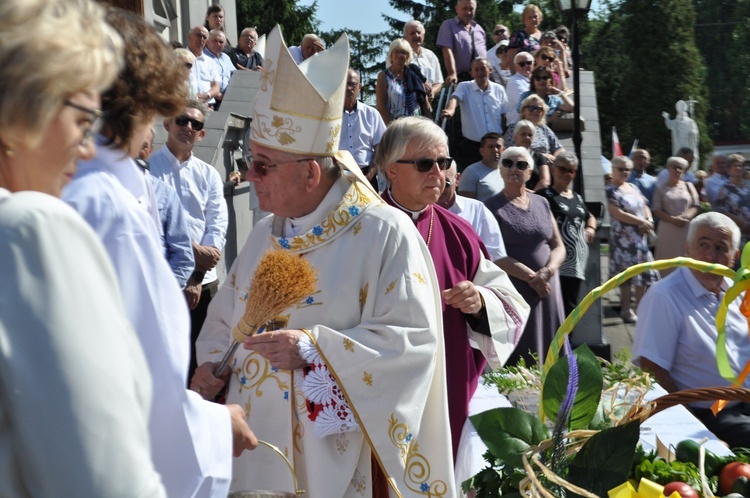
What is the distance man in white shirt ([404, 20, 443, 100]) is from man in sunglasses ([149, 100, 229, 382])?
467 cm

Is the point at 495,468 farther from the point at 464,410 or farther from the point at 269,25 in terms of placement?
the point at 269,25

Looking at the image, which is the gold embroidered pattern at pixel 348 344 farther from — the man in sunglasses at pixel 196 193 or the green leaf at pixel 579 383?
the man in sunglasses at pixel 196 193

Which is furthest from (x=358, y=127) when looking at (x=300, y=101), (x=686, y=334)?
Result: (x=300, y=101)

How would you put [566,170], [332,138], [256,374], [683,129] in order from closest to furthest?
[256,374]
[332,138]
[566,170]
[683,129]

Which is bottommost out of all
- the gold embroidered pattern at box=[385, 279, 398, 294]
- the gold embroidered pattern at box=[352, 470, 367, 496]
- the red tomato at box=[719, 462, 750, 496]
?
the gold embroidered pattern at box=[352, 470, 367, 496]

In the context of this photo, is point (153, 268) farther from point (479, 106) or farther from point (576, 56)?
point (479, 106)

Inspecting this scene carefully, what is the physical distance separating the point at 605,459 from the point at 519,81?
9.37m

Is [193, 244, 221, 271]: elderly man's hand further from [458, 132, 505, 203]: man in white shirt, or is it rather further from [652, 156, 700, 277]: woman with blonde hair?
[652, 156, 700, 277]: woman with blonde hair

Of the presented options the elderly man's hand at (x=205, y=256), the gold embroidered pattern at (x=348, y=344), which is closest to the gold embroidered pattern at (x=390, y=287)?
the gold embroidered pattern at (x=348, y=344)

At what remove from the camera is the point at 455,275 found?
13.4 ft

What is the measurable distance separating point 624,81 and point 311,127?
1828 inches

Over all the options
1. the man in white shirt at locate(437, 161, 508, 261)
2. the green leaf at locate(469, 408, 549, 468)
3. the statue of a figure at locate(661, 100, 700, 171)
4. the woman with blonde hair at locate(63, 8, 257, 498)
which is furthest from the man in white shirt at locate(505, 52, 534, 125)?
the statue of a figure at locate(661, 100, 700, 171)

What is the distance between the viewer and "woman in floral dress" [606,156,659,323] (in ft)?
34.7

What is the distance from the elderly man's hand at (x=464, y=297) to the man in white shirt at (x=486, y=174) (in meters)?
4.55
